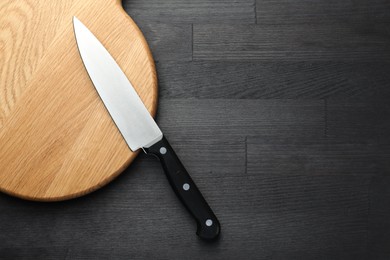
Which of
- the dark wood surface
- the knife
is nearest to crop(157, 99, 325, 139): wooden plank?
the dark wood surface

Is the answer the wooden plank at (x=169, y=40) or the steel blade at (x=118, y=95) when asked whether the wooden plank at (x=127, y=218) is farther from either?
the wooden plank at (x=169, y=40)

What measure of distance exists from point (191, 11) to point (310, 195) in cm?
44

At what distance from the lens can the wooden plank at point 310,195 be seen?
0.94 meters

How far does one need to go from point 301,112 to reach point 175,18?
316 mm

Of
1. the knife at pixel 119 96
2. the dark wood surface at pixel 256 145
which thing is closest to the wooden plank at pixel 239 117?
the dark wood surface at pixel 256 145

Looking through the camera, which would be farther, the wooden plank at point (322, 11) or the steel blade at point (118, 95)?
the wooden plank at point (322, 11)

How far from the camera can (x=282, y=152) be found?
97cm

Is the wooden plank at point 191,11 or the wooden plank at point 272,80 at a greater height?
the wooden plank at point 191,11

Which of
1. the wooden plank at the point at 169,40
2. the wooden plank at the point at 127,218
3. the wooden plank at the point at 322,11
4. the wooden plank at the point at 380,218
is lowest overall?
the wooden plank at the point at 380,218

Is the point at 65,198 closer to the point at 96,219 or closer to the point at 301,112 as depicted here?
the point at 96,219

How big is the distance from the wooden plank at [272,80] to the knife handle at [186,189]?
0.47ft

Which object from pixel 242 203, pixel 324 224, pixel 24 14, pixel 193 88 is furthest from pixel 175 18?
pixel 324 224

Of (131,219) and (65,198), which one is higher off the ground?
(65,198)

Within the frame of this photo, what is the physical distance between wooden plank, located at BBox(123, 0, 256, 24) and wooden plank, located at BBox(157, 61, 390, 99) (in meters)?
0.09
